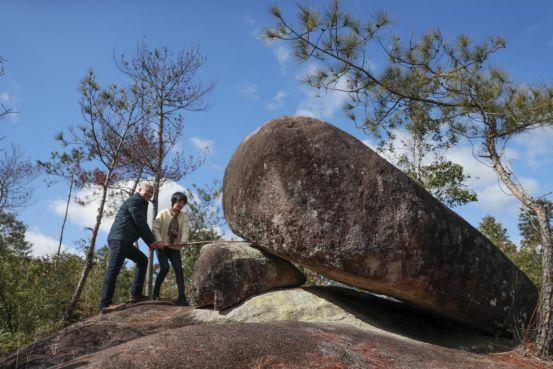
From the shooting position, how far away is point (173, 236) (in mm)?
9820

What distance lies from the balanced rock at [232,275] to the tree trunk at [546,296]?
165 inches

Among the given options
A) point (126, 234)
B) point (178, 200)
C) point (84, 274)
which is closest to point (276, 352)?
point (126, 234)

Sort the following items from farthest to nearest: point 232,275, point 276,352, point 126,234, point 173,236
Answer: point 173,236
point 126,234
point 232,275
point 276,352

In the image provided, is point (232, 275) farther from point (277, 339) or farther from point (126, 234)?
point (277, 339)

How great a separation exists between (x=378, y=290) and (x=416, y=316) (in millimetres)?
1634

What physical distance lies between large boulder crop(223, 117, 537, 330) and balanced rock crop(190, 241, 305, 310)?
0.50 metres

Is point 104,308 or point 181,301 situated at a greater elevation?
point 181,301

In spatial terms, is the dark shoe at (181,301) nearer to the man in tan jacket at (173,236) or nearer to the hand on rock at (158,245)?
the man in tan jacket at (173,236)

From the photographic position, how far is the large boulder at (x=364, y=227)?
7.60 m

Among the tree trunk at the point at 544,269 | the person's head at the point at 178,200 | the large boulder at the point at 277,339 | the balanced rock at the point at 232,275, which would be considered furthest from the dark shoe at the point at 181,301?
the tree trunk at the point at 544,269

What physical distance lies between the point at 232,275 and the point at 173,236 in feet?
5.86

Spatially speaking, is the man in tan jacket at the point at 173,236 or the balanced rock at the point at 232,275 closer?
the balanced rock at the point at 232,275

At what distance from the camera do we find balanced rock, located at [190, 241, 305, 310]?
867 centimetres

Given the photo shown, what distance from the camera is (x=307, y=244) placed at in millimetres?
7812
